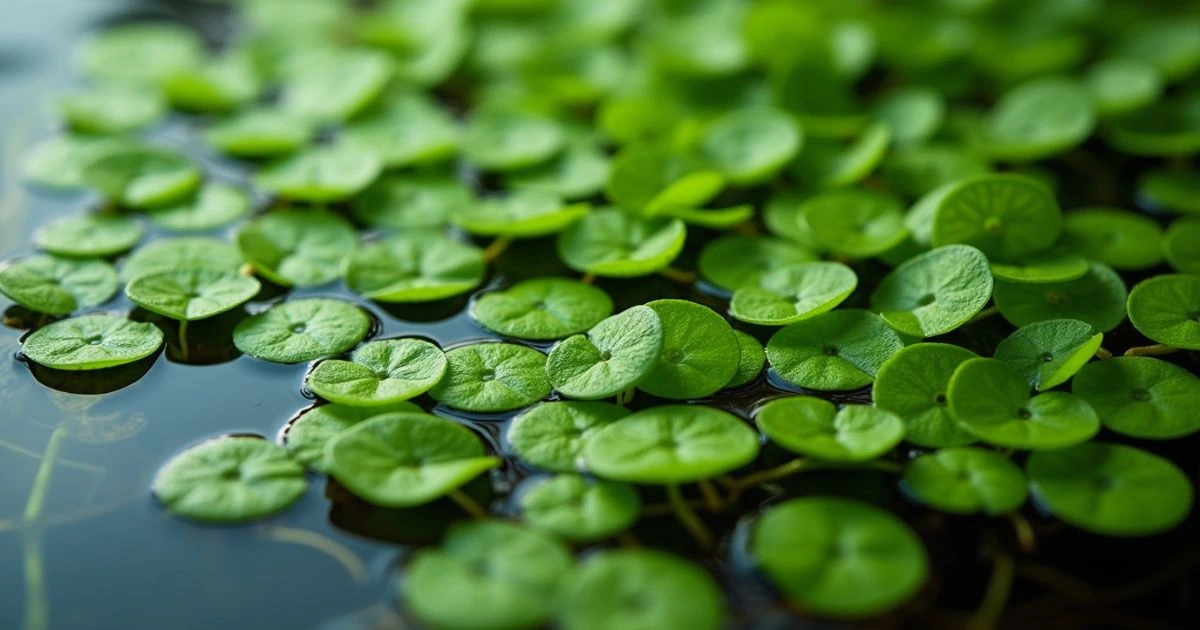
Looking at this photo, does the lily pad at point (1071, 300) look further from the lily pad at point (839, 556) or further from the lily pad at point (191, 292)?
the lily pad at point (191, 292)

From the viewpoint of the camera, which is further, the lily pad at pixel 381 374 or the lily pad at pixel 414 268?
the lily pad at pixel 414 268

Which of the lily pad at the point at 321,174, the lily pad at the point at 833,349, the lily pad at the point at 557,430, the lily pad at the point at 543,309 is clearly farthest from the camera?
the lily pad at the point at 321,174

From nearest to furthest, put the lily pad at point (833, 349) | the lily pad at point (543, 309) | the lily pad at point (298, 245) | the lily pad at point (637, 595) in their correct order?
the lily pad at point (637, 595) → the lily pad at point (833, 349) → the lily pad at point (543, 309) → the lily pad at point (298, 245)

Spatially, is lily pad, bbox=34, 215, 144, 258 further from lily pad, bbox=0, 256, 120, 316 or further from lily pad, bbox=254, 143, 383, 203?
lily pad, bbox=254, 143, 383, 203

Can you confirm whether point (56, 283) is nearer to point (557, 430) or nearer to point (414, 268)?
point (414, 268)

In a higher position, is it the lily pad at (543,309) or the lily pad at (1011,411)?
→ the lily pad at (543,309)

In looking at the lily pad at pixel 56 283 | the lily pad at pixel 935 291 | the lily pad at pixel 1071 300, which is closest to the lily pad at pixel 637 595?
the lily pad at pixel 935 291

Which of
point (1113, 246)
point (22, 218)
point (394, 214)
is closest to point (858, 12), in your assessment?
point (1113, 246)

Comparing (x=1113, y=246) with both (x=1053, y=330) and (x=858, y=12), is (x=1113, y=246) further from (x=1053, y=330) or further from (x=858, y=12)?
(x=858, y=12)
